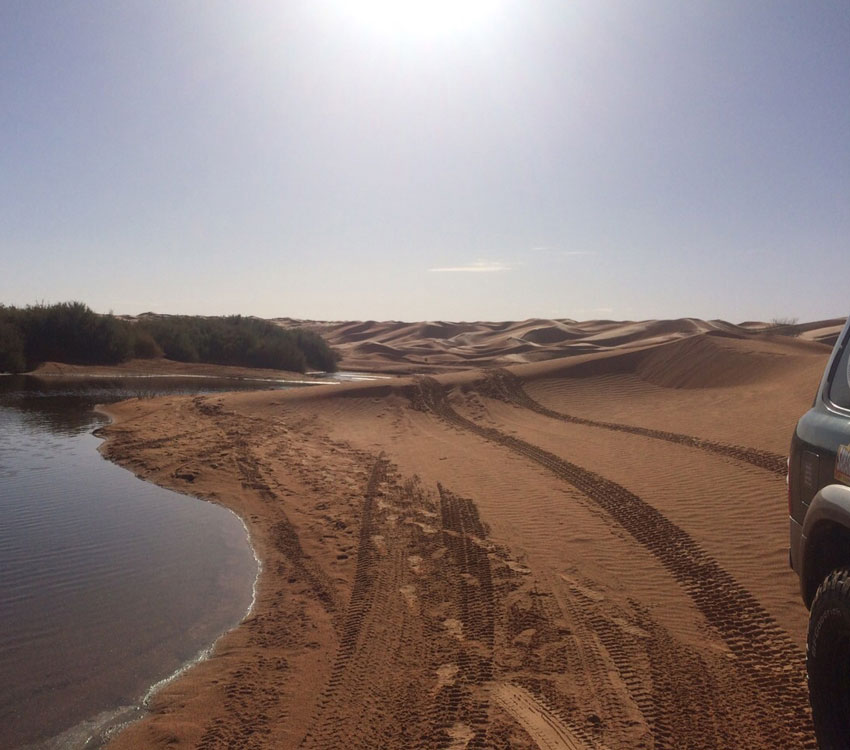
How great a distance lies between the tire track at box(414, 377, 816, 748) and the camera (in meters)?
3.76

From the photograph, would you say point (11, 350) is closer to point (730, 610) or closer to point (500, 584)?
point (500, 584)

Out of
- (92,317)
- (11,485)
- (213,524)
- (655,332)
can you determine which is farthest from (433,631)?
(655,332)

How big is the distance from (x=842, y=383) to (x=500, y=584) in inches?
139

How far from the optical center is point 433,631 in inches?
197

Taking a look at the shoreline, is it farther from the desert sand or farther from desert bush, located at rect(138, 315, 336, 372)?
desert bush, located at rect(138, 315, 336, 372)

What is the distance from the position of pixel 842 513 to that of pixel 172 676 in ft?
13.6

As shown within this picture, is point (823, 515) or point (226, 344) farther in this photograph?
point (226, 344)

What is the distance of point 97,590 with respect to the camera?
20.0 ft

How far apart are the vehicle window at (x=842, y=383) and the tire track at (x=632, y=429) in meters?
6.91

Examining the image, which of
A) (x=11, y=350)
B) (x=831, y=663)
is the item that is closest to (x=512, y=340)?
(x=11, y=350)

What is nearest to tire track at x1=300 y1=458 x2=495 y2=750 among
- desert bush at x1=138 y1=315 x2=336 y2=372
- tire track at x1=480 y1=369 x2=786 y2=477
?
tire track at x1=480 y1=369 x2=786 y2=477

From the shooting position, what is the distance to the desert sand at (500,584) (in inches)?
149

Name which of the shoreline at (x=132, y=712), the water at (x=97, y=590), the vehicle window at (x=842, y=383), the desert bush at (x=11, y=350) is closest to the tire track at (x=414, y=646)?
the shoreline at (x=132, y=712)

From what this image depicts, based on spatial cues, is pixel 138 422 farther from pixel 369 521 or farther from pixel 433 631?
pixel 433 631
